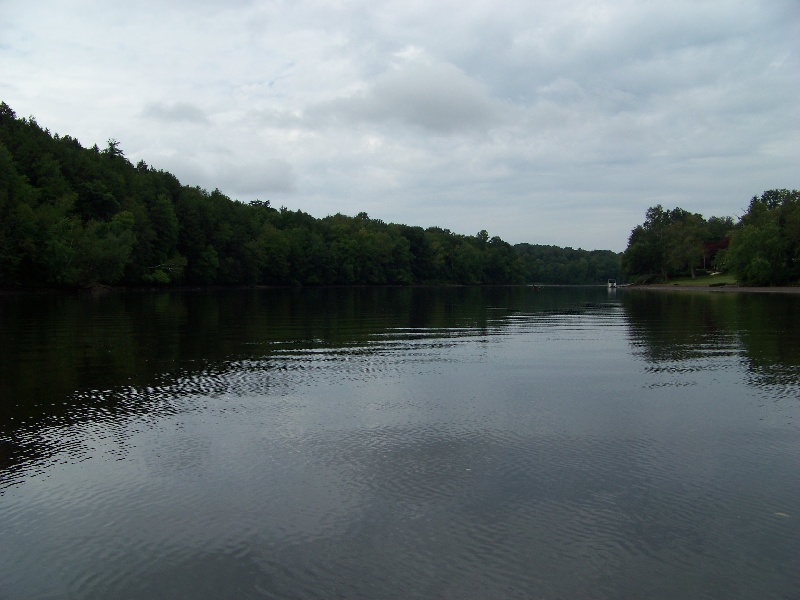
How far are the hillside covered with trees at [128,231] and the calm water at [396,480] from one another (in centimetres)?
6129

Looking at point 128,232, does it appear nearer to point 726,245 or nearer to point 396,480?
point 396,480

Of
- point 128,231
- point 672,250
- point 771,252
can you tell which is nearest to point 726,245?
point 672,250

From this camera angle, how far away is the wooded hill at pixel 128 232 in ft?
234

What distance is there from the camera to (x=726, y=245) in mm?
148375

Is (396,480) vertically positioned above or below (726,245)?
below

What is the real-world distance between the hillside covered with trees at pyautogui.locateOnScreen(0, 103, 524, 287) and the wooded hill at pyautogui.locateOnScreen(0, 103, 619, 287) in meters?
0.16

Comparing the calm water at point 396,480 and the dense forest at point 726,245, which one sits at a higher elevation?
the dense forest at point 726,245

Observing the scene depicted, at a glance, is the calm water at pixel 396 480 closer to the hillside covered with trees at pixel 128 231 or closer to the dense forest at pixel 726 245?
the hillside covered with trees at pixel 128 231

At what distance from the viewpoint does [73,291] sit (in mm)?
77188

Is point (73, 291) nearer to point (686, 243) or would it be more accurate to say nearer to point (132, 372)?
point (132, 372)

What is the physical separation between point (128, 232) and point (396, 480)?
82.9 meters

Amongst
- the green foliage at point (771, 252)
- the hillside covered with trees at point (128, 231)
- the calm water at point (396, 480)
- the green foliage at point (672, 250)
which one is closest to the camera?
the calm water at point (396, 480)

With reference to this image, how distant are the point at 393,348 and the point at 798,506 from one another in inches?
678

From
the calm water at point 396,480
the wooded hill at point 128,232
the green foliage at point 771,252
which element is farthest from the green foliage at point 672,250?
the calm water at point 396,480
